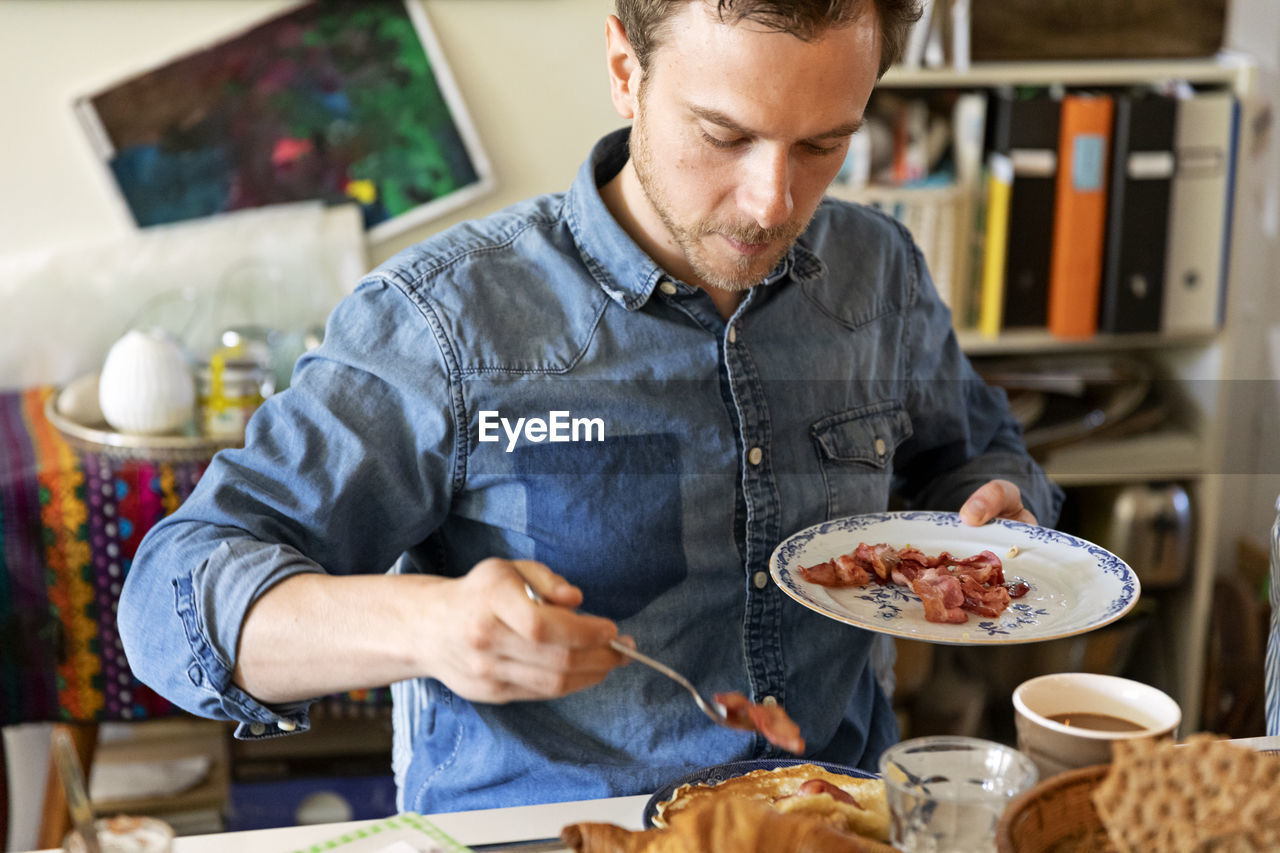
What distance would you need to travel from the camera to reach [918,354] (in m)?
1.25

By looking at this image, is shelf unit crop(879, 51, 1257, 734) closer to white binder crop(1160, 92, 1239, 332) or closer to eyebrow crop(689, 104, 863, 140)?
white binder crop(1160, 92, 1239, 332)

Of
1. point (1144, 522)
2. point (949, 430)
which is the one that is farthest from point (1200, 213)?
point (949, 430)

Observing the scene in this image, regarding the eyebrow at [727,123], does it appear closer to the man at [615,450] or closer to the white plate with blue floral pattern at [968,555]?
the man at [615,450]

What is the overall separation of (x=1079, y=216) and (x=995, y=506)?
1.25 m

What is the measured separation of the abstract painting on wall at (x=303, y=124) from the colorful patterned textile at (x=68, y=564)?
1.78 feet

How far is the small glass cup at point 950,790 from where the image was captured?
67 centimetres

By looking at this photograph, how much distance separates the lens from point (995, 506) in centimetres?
106

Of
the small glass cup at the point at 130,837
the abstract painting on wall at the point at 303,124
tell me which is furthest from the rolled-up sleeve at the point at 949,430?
the abstract painting on wall at the point at 303,124

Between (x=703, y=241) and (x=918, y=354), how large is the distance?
1.12 feet

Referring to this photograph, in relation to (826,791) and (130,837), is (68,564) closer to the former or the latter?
(130,837)

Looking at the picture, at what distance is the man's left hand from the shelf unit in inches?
41.2

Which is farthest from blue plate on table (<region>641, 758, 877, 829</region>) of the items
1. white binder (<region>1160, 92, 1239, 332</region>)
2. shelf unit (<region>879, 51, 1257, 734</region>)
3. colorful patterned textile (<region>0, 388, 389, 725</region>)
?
white binder (<region>1160, 92, 1239, 332</region>)

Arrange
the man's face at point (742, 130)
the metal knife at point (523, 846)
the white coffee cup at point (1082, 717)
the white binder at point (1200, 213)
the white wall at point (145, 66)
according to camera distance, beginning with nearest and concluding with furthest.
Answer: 1. the white coffee cup at point (1082, 717)
2. the metal knife at point (523, 846)
3. the man's face at point (742, 130)
4. the white wall at point (145, 66)
5. the white binder at point (1200, 213)

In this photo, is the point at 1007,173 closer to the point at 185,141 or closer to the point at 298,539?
the point at 185,141
